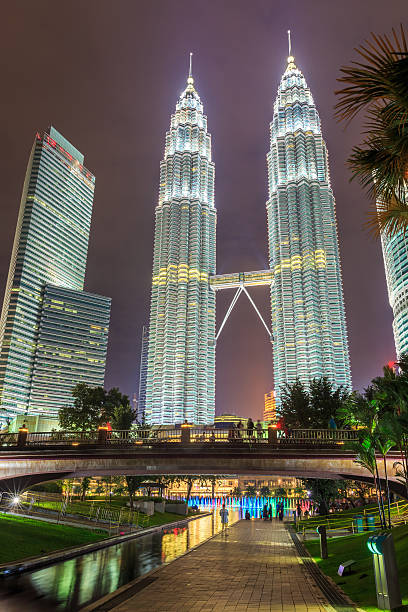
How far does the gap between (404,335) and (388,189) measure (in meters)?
177

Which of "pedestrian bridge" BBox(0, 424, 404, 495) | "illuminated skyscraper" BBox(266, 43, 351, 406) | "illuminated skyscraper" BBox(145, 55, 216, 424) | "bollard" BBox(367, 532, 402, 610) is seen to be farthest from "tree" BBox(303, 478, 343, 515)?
"illuminated skyscraper" BBox(145, 55, 216, 424)

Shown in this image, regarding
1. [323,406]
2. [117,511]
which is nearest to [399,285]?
[323,406]

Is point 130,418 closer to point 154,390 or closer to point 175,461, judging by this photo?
point 175,461

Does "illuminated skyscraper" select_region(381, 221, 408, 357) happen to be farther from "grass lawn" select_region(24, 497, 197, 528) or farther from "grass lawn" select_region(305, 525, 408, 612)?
"grass lawn" select_region(305, 525, 408, 612)

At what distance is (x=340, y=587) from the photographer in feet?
50.9

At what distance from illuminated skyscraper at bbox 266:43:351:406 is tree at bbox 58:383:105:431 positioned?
104283 millimetres

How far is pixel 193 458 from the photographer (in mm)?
28188

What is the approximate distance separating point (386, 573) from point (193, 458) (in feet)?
57.6

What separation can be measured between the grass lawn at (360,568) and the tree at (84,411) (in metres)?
52.1

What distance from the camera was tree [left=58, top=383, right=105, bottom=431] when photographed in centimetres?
7038

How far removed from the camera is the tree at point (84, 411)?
7038cm

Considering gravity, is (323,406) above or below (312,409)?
above

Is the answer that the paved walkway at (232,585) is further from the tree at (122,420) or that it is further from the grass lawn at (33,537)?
the tree at (122,420)

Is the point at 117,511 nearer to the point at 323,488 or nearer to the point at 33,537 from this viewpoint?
the point at 33,537
